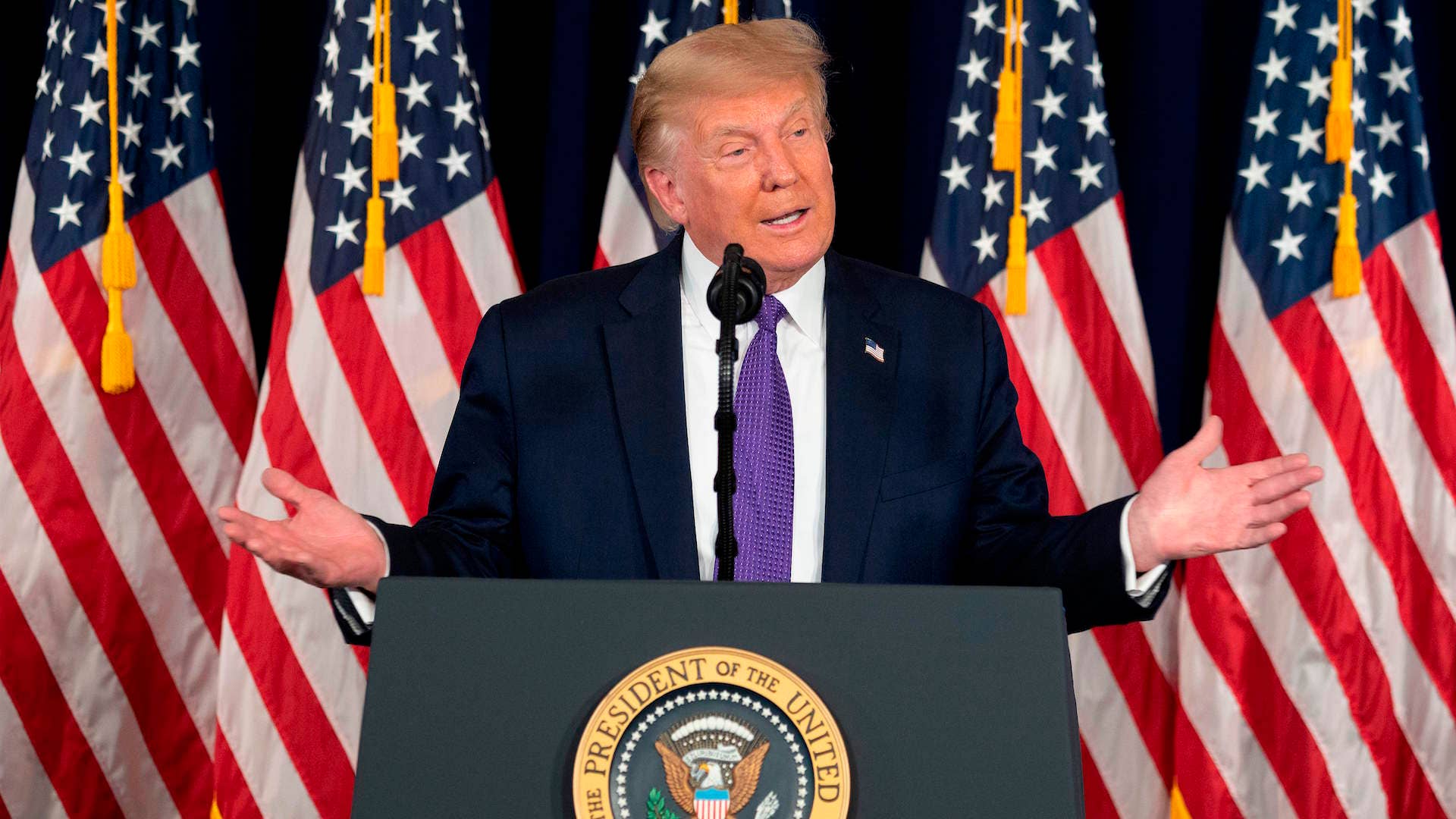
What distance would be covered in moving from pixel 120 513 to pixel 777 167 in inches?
85.3

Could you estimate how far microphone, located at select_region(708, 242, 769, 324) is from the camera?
148 cm

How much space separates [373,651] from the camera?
1212 mm

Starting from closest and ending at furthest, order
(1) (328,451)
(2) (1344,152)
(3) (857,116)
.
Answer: (2) (1344,152) → (1) (328,451) → (3) (857,116)

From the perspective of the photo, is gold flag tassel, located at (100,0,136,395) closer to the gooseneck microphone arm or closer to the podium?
the gooseneck microphone arm

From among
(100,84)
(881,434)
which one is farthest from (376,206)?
(881,434)

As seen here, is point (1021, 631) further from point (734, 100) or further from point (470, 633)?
point (734, 100)

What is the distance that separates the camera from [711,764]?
→ 1.12 m

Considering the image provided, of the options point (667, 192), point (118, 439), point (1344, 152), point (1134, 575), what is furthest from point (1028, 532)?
point (118, 439)

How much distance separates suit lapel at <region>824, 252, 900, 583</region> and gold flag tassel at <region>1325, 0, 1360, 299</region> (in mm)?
1637

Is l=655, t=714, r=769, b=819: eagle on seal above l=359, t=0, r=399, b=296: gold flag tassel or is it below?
below

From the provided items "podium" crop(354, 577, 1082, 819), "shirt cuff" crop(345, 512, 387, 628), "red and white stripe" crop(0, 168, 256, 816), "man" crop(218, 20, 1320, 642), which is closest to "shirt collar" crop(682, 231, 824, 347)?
"man" crop(218, 20, 1320, 642)

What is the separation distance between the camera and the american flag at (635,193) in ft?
11.6

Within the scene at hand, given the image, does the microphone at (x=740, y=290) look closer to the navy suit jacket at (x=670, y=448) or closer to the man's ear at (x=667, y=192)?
the navy suit jacket at (x=670, y=448)

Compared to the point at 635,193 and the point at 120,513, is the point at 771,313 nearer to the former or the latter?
the point at 635,193
